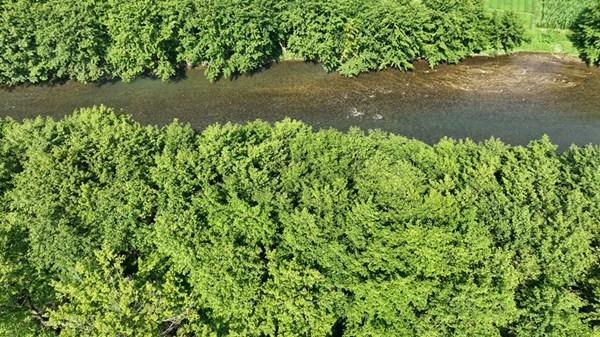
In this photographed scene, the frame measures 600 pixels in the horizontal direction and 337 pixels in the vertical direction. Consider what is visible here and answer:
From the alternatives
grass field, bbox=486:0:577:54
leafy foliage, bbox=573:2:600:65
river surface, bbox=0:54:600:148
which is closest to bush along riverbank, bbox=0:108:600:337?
river surface, bbox=0:54:600:148

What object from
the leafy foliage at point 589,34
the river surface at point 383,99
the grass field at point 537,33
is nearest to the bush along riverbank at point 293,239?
the river surface at point 383,99

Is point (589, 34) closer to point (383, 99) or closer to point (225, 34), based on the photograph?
point (383, 99)

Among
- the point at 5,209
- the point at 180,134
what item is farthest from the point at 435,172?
the point at 5,209

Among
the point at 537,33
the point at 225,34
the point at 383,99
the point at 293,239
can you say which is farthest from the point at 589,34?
the point at 293,239

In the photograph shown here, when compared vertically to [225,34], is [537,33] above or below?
below

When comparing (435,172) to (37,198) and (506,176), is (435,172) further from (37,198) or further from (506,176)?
(37,198)
